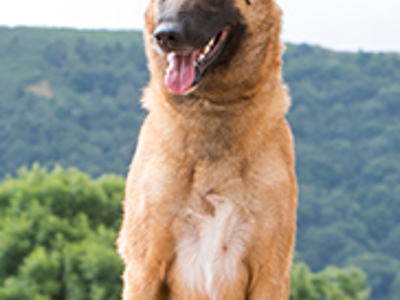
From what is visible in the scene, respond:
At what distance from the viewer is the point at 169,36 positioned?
13.0ft

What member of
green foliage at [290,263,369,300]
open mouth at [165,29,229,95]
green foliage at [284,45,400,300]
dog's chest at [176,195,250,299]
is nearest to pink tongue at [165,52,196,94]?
open mouth at [165,29,229,95]

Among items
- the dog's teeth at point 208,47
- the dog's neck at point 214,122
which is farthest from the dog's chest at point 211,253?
the dog's teeth at point 208,47

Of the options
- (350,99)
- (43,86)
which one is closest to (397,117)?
(350,99)

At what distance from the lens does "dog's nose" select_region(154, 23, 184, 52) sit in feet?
13.0

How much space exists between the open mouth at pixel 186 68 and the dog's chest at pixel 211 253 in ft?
2.70

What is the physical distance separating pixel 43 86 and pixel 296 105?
32.3 m

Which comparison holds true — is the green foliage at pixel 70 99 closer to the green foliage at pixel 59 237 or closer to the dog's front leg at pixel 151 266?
the green foliage at pixel 59 237

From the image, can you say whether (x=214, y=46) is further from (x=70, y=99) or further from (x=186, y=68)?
(x=70, y=99)

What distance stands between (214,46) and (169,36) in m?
0.43

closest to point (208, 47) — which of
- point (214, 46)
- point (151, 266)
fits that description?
point (214, 46)

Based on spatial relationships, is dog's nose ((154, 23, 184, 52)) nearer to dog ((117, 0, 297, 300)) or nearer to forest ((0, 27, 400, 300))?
dog ((117, 0, 297, 300))

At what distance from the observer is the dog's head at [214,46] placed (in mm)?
4086

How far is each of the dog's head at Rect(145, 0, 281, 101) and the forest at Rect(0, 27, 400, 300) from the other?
2520 inches

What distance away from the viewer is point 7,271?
28.1m
